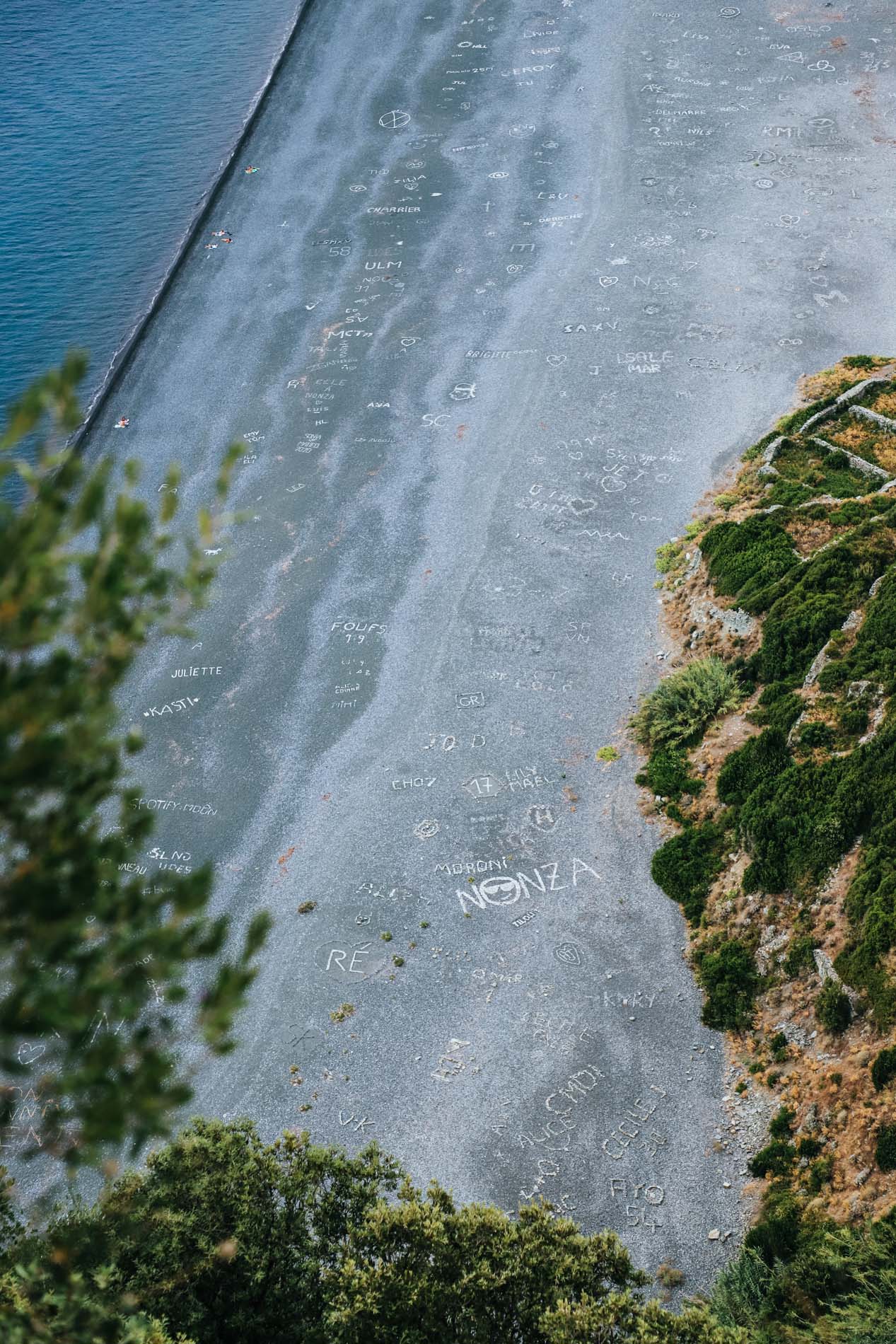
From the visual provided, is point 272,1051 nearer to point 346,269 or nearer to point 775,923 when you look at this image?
point 775,923

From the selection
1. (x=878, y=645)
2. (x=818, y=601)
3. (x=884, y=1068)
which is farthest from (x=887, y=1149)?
(x=818, y=601)

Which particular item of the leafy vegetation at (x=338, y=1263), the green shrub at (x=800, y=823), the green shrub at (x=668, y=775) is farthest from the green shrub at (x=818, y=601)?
the leafy vegetation at (x=338, y=1263)

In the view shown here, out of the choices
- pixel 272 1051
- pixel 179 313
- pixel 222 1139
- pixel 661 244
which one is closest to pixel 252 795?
pixel 272 1051

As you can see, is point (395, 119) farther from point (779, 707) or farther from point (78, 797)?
point (78, 797)

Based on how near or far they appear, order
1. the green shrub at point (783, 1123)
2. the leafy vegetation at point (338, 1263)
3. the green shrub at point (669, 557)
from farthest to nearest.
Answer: the green shrub at point (669, 557)
the green shrub at point (783, 1123)
the leafy vegetation at point (338, 1263)

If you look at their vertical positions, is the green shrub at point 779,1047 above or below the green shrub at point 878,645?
below

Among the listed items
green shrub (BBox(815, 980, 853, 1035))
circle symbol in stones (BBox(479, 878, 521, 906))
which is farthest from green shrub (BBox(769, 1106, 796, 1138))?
circle symbol in stones (BBox(479, 878, 521, 906))

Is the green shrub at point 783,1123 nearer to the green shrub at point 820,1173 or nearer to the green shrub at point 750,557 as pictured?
the green shrub at point 820,1173
